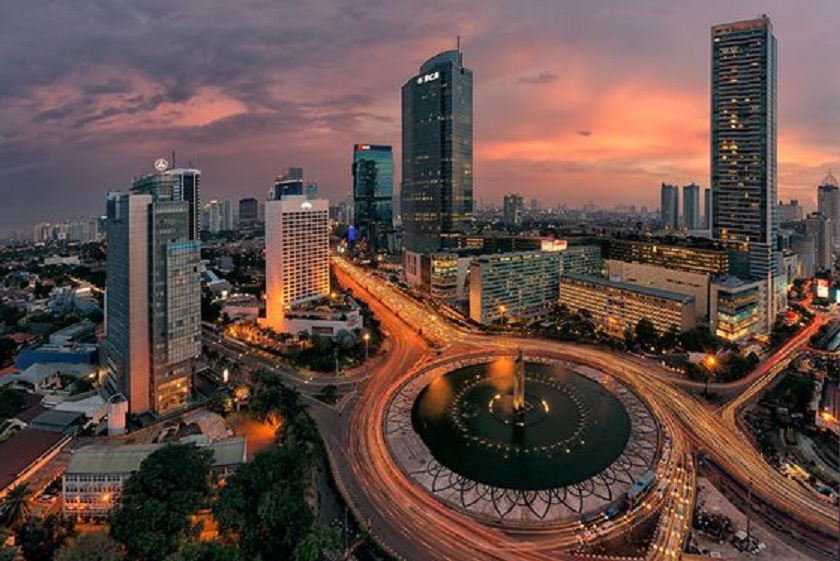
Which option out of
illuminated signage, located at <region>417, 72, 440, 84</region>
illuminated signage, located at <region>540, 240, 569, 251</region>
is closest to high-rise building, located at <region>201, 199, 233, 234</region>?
illuminated signage, located at <region>417, 72, 440, 84</region>

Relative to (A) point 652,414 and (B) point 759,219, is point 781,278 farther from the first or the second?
(A) point 652,414

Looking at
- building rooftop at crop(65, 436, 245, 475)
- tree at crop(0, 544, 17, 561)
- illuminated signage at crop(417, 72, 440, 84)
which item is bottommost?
tree at crop(0, 544, 17, 561)

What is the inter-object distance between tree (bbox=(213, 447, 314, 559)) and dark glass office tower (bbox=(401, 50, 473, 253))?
6647 cm

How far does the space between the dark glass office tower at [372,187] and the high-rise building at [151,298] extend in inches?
3678

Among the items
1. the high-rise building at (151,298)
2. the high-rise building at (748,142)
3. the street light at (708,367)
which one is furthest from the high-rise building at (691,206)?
the high-rise building at (151,298)

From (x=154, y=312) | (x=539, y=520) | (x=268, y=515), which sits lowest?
(x=539, y=520)

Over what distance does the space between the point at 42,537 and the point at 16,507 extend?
2.37 m

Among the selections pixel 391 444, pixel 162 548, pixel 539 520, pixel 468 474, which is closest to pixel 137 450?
pixel 162 548

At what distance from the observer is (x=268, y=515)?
21344 mm

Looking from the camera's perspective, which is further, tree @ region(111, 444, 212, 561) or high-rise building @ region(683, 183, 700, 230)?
high-rise building @ region(683, 183, 700, 230)

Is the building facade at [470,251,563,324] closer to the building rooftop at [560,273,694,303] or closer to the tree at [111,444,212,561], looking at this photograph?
the building rooftop at [560,273,694,303]

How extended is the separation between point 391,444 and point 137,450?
1450cm

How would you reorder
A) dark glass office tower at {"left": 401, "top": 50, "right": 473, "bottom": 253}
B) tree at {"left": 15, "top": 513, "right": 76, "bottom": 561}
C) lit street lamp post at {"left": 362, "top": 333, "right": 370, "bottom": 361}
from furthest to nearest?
1. dark glass office tower at {"left": 401, "top": 50, "right": 473, "bottom": 253}
2. lit street lamp post at {"left": 362, "top": 333, "right": 370, "bottom": 361}
3. tree at {"left": 15, "top": 513, "right": 76, "bottom": 561}

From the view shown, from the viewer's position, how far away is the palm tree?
21.8m
